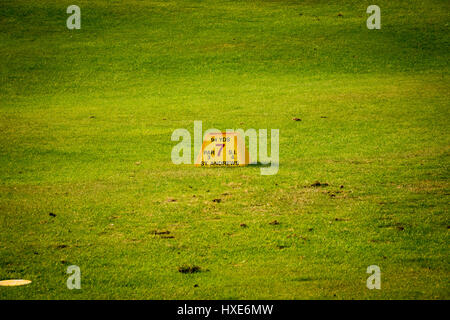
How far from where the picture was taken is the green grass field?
25.5ft

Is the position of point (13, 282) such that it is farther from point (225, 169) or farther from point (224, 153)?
point (224, 153)

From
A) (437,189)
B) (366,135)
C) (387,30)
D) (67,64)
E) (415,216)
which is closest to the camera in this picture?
(415,216)

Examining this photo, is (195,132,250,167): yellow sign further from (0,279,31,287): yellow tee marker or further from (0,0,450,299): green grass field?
(0,279,31,287): yellow tee marker

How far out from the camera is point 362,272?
7539 millimetres

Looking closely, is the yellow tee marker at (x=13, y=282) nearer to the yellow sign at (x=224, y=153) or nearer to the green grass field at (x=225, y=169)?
the green grass field at (x=225, y=169)

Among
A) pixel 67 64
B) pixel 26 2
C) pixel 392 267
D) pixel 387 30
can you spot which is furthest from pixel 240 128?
pixel 26 2

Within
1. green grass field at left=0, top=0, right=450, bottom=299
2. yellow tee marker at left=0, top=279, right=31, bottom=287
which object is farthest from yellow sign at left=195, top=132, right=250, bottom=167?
yellow tee marker at left=0, top=279, right=31, bottom=287

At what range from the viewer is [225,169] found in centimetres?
1330

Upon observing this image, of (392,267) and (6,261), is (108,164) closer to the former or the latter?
(6,261)

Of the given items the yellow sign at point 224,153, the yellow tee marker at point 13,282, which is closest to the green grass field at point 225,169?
the yellow tee marker at point 13,282

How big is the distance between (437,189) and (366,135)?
5250mm

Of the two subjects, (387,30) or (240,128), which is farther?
(387,30)

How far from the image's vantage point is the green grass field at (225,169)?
778 centimetres

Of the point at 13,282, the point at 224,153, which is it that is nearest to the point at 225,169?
the point at 224,153
